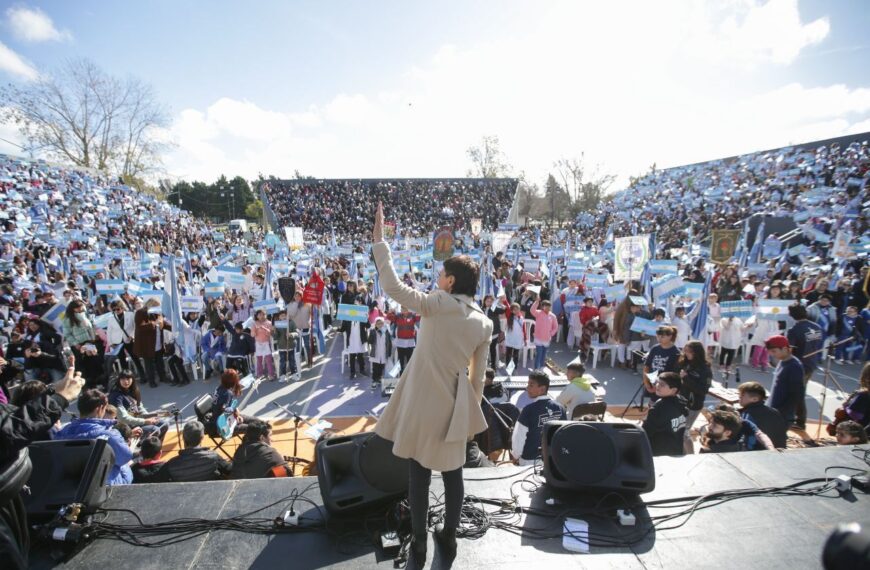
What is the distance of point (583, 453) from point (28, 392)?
466 cm

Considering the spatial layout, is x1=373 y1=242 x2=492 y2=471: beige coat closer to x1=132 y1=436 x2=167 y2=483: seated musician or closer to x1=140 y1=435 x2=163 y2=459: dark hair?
x1=132 y1=436 x2=167 y2=483: seated musician

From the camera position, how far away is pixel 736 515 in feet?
9.53

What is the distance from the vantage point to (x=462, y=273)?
→ 2.28 meters

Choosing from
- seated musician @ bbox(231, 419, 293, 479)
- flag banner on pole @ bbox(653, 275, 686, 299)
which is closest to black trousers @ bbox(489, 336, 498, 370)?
flag banner on pole @ bbox(653, 275, 686, 299)

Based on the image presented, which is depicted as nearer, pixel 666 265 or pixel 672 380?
pixel 672 380

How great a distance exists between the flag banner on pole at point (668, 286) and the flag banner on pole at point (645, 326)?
7.39 ft

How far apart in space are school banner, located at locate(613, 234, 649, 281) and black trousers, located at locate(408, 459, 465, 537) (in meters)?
9.71

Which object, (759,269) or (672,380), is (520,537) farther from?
(759,269)

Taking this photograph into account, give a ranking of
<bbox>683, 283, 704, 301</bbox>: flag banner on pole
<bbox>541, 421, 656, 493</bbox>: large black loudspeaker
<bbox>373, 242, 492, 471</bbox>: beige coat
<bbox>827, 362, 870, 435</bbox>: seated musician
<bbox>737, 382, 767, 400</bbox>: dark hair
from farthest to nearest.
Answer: <bbox>683, 283, 704, 301</bbox>: flag banner on pole
<bbox>827, 362, 870, 435</bbox>: seated musician
<bbox>737, 382, 767, 400</bbox>: dark hair
<bbox>541, 421, 656, 493</bbox>: large black loudspeaker
<bbox>373, 242, 492, 471</bbox>: beige coat

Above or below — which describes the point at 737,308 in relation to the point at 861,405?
above

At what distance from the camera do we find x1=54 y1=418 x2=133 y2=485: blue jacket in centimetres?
389

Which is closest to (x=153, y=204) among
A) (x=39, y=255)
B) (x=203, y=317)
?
(x=39, y=255)

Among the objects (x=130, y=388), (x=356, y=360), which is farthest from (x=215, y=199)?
(x=130, y=388)

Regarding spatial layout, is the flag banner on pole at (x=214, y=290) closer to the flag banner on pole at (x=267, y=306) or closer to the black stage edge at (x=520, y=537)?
the flag banner on pole at (x=267, y=306)
